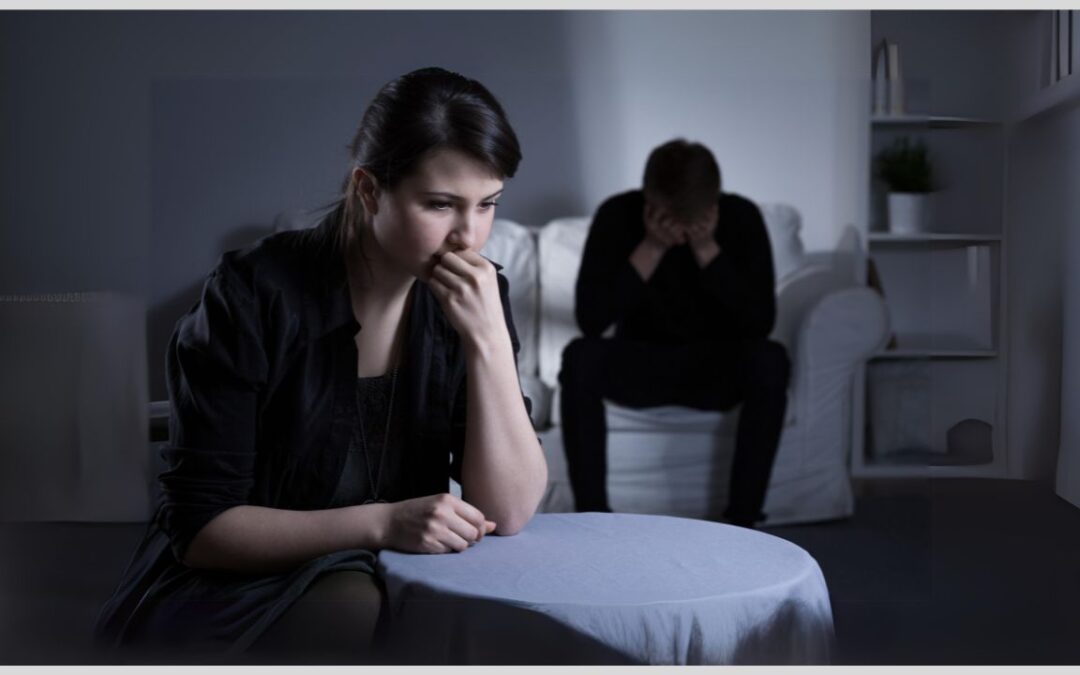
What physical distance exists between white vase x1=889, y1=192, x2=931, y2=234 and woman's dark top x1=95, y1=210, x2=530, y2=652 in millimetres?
1897

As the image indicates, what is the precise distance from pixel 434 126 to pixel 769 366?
139cm

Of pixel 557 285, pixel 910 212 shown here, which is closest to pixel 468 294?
pixel 557 285

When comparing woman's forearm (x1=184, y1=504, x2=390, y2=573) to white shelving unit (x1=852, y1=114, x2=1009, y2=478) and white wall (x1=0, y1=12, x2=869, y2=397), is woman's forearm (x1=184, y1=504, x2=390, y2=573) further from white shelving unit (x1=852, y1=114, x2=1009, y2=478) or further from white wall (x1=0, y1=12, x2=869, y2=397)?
white shelving unit (x1=852, y1=114, x2=1009, y2=478)

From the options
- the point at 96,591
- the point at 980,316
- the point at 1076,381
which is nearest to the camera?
the point at 96,591

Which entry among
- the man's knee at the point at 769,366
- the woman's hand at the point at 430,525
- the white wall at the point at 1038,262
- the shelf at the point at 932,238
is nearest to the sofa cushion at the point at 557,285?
the man's knee at the point at 769,366

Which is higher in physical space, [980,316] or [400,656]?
[980,316]

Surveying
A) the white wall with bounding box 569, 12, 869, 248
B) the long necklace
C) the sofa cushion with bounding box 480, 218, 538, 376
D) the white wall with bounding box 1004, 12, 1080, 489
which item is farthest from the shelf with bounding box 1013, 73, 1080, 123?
the long necklace

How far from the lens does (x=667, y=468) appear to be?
230cm

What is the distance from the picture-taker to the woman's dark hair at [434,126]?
3.46 feet

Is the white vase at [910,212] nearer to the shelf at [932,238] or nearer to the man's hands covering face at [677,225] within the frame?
the shelf at [932,238]

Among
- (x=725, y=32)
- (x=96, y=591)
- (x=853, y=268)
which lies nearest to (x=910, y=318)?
(x=853, y=268)

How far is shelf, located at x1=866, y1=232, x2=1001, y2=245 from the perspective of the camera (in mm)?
2628

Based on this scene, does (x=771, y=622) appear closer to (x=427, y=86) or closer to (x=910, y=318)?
(x=427, y=86)

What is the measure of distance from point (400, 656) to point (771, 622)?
32 centimetres
